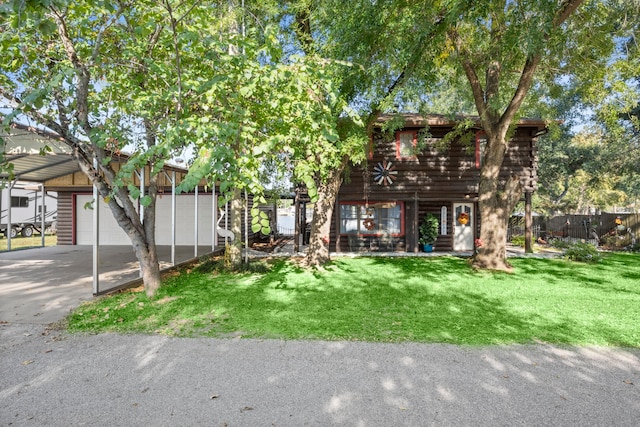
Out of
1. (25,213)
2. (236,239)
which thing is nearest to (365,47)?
(236,239)

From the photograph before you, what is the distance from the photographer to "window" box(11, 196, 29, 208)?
792 inches

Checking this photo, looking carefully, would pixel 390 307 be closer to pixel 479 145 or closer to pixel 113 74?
pixel 113 74

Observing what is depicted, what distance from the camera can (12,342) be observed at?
434 centimetres

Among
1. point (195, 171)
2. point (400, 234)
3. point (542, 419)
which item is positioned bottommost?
point (542, 419)

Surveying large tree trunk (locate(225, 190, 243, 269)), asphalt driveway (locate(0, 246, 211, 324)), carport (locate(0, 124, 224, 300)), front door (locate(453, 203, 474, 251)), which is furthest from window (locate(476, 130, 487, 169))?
asphalt driveway (locate(0, 246, 211, 324))

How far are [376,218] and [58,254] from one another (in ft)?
38.9

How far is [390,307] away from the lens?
6.03 metres

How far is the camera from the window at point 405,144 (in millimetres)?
13539

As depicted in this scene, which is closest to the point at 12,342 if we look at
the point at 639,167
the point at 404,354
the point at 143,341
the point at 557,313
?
the point at 143,341

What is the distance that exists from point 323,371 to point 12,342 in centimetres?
398

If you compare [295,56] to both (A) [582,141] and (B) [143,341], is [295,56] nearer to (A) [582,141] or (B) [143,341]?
(B) [143,341]

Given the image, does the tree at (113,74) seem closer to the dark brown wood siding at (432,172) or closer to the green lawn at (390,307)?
the green lawn at (390,307)

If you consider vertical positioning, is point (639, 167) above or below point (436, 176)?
above

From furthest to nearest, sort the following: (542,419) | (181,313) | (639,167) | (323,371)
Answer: (639,167)
(181,313)
(323,371)
(542,419)
